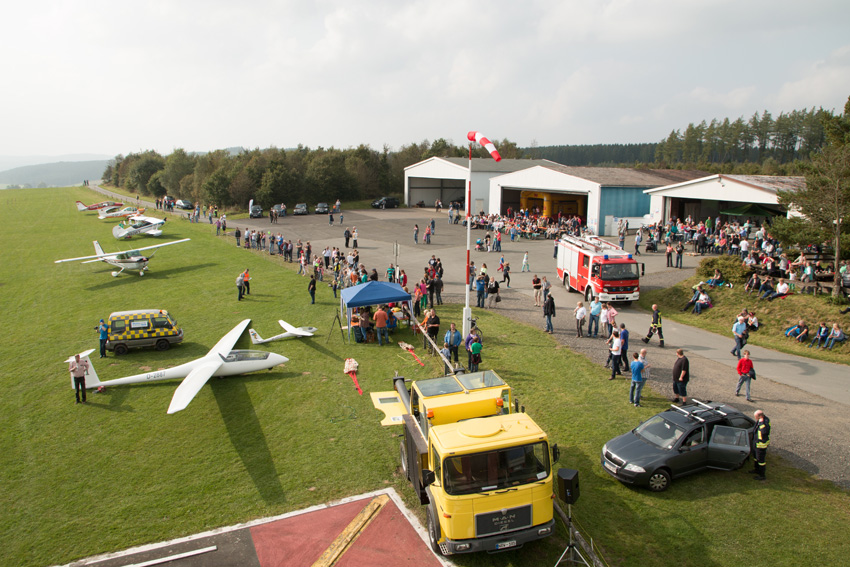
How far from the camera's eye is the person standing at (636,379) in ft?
42.4

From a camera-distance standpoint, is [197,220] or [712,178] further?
[197,220]

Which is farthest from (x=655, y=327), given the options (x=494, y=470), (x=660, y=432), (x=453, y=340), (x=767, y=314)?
(x=494, y=470)

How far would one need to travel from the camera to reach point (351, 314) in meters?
20.0

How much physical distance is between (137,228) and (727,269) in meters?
44.9

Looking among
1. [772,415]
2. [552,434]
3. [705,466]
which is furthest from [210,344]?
[772,415]

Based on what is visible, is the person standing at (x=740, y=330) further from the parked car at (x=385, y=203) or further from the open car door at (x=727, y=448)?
the parked car at (x=385, y=203)

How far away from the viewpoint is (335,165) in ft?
233

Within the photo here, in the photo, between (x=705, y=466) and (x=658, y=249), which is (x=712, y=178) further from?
(x=705, y=466)

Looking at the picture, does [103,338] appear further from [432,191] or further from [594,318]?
[432,191]

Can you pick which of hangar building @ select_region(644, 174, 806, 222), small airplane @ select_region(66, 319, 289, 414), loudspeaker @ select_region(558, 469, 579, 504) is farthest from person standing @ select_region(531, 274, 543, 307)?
loudspeaker @ select_region(558, 469, 579, 504)

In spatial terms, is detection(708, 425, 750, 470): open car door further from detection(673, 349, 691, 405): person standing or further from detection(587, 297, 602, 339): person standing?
detection(587, 297, 602, 339): person standing

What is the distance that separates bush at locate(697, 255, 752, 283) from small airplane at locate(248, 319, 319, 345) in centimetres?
1781

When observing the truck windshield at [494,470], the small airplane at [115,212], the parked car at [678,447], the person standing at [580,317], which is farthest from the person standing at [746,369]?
the small airplane at [115,212]

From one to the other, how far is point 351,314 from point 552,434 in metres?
10.1
